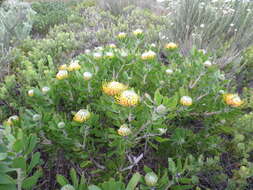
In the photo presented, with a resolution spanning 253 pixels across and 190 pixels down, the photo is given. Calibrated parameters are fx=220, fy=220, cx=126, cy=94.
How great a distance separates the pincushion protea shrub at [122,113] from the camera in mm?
1089

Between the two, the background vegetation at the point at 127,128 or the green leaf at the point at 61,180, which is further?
the background vegetation at the point at 127,128

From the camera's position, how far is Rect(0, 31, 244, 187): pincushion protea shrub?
1.09 m

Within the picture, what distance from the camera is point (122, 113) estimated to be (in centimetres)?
108

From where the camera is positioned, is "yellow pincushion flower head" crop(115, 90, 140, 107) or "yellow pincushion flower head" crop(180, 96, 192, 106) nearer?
"yellow pincushion flower head" crop(115, 90, 140, 107)

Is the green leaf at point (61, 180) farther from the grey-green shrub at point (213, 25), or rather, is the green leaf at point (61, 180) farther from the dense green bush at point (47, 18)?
the dense green bush at point (47, 18)

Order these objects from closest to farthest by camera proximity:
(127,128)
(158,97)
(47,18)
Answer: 1. (158,97)
2. (127,128)
3. (47,18)

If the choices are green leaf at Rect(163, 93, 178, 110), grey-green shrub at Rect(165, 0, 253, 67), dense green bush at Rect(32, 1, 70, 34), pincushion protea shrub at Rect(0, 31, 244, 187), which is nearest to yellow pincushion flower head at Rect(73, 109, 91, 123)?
pincushion protea shrub at Rect(0, 31, 244, 187)

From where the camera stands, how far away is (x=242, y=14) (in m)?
3.68

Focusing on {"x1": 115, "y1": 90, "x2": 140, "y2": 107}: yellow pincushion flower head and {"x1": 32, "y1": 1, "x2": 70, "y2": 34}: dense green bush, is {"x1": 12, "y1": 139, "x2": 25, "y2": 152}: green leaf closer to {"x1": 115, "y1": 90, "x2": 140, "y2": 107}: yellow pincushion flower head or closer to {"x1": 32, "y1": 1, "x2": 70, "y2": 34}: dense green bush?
{"x1": 115, "y1": 90, "x2": 140, "y2": 107}: yellow pincushion flower head

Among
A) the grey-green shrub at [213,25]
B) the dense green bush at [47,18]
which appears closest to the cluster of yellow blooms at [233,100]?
the grey-green shrub at [213,25]

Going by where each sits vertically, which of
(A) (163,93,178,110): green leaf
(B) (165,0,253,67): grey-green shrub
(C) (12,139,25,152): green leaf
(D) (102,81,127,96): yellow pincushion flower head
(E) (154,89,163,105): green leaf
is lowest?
(B) (165,0,253,67): grey-green shrub

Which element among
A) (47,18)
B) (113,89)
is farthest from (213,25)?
(47,18)

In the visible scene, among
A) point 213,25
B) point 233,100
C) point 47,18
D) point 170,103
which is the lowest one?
point 47,18

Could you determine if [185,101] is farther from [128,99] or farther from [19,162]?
[19,162]
